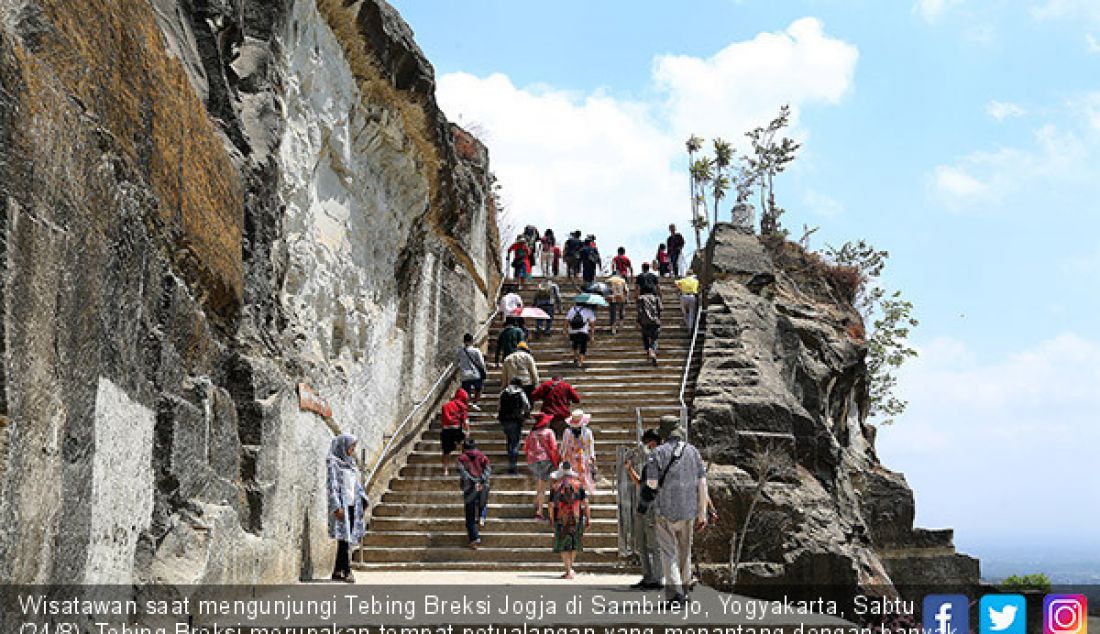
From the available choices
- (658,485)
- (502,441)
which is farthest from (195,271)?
(502,441)

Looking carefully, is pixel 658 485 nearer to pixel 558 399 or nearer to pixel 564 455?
pixel 564 455

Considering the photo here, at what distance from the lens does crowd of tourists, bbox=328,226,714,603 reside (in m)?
8.96

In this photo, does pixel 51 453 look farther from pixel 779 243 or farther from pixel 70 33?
pixel 779 243

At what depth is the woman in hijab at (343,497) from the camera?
423 inches

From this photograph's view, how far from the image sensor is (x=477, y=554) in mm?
13234

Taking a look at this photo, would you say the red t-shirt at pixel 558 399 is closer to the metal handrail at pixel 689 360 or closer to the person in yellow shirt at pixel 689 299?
the metal handrail at pixel 689 360

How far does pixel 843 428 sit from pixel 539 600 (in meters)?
17.1

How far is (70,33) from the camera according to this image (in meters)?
6.36

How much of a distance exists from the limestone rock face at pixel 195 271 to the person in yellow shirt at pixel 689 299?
20.4ft

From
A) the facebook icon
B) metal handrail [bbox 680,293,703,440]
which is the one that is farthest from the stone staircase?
the facebook icon

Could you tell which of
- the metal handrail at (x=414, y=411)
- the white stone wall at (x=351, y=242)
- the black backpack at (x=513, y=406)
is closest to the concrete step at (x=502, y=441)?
the metal handrail at (x=414, y=411)

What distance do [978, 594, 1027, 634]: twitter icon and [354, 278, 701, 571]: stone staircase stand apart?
4.30 metres

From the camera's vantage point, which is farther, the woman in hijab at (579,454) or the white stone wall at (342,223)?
the white stone wall at (342,223)

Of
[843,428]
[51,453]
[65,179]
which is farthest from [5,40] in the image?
[843,428]
